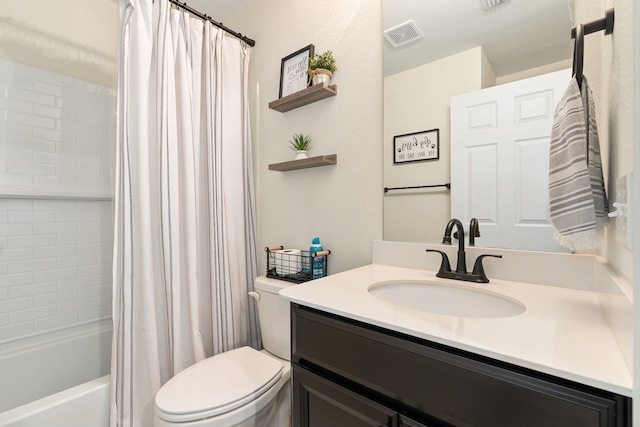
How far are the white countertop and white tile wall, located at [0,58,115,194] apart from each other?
1.75 metres

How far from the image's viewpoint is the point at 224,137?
5.28ft

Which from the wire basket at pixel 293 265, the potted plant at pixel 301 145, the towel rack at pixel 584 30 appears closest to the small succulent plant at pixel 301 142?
the potted plant at pixel 301 145

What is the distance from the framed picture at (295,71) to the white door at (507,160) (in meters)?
0.84

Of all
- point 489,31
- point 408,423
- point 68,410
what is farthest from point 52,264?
point 489,31

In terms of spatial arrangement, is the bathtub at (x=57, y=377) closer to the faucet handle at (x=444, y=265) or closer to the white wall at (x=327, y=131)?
the white wall at (x=327, y=131)

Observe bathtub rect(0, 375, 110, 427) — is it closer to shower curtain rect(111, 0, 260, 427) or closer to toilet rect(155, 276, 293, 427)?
shower curtain rect(111, 0, 260, 427)

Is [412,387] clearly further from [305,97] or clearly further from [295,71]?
[295,71]

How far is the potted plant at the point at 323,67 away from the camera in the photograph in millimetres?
1415

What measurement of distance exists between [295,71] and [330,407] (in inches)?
63.4

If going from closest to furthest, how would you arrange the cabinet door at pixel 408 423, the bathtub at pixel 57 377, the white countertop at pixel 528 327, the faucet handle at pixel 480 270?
the white countertop at pixel 528 327 → the cabinet door at pixel 408 423 → the faucet handle at pixel 480 270 → the bathtub at pixel 57 377

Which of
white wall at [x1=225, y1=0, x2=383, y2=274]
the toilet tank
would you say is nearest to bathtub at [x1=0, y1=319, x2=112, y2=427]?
the toilet tank

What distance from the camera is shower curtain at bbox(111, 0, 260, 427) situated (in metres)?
1.22

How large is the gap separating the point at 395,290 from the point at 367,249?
1.10 feet

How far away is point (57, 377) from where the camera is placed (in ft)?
5.26
